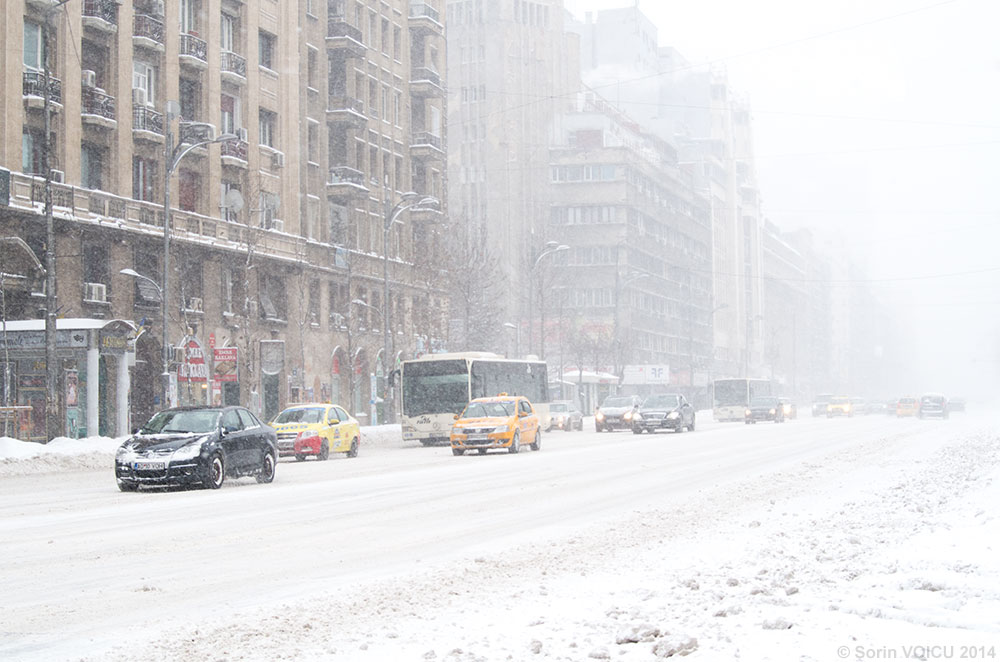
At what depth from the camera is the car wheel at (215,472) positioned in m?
21.3

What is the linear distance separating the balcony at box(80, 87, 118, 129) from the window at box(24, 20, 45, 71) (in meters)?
2.18

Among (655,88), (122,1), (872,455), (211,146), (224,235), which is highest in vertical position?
(655,88)

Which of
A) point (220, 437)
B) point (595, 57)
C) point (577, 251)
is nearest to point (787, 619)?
point (220, 437)

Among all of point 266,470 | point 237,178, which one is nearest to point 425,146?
point 237,178

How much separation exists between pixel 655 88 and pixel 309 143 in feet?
333

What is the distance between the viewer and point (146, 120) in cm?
4662

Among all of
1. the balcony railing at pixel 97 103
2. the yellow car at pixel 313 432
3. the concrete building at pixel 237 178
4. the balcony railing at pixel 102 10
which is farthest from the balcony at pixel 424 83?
the yellow car at pixel 313 432

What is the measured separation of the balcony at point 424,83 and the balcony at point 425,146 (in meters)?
2.23

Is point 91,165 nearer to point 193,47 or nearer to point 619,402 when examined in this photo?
point 193,47

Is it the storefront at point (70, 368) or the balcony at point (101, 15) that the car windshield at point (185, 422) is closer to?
the storefront at point (70, 368)

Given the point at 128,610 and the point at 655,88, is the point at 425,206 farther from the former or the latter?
the point at 655,88

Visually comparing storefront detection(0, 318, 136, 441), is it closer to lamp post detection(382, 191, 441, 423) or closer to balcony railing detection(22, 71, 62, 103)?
balcony railing detection(22, 71, 62, 103)

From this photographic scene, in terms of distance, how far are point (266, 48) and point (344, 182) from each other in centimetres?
792

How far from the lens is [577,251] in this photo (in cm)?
12306
